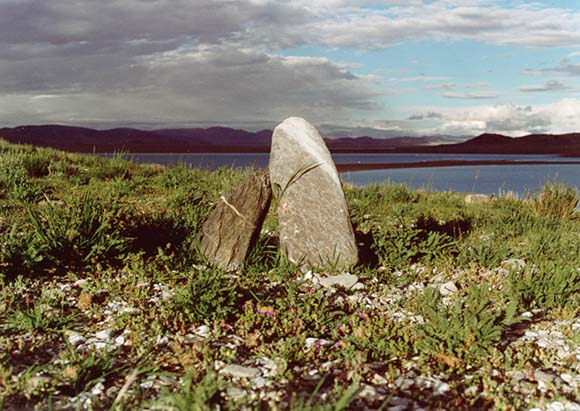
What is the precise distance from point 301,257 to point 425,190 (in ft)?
36.0

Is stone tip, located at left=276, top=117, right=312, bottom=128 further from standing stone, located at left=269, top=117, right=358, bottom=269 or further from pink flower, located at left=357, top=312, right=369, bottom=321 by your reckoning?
pink flower, located at left=357, top=312, right=369, bottom=321

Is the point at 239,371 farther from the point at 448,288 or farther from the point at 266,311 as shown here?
the point at 448,288

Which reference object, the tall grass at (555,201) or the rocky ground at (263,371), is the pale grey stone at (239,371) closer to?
the rocky ground at (263,371)

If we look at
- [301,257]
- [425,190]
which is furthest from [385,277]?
[425,190]

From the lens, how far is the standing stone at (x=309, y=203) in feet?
23.5

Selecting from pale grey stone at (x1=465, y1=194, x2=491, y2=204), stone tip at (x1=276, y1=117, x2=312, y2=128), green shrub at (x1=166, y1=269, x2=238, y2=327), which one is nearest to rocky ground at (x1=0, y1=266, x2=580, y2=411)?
green shrub at (x1=166, y1=269, x2=238, y2=327)

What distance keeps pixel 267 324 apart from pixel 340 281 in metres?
1.52

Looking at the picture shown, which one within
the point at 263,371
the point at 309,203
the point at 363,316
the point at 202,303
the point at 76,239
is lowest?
the point at 263,371

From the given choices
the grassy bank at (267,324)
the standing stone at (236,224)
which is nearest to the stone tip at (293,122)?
the standing stone at (236,224)

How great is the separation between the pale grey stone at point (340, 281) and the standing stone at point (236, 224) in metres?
1.13

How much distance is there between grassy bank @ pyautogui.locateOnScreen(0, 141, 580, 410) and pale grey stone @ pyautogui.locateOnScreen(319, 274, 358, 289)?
8cm

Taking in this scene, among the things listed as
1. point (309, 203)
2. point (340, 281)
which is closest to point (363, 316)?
point (340, 281)

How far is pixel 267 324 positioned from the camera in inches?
213

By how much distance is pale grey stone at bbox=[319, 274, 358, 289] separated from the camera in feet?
21.7
